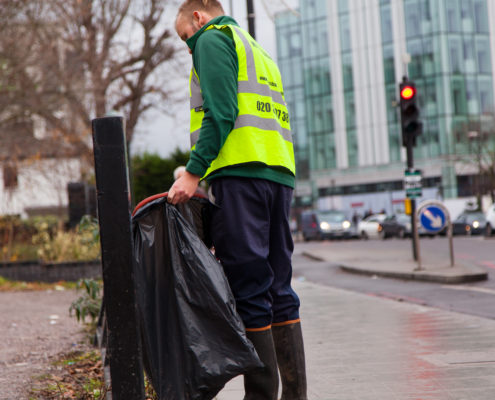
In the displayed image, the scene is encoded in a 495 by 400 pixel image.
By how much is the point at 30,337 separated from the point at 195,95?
423 centimetres

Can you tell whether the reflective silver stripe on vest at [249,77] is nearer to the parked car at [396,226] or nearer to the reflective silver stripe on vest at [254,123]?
the reflective silver stripe on vest at [254,123]

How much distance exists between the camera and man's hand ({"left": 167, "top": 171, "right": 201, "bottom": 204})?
112 inches

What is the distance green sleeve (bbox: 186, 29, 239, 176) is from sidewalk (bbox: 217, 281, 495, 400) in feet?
5.11

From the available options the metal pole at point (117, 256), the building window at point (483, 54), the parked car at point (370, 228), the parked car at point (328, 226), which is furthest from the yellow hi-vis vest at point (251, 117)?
the building window at point (483, 54)

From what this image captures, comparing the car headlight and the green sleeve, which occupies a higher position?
the green sleeve

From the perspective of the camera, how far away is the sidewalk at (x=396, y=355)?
3.80 m

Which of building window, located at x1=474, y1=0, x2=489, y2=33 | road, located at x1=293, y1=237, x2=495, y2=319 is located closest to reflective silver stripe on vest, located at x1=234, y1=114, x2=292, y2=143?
road, located at x1=293, y1=237, x2=495, y2=319

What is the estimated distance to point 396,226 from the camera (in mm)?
37625

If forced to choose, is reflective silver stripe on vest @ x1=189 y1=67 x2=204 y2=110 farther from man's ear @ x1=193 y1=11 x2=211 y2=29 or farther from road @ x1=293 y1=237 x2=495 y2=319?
road @ x1=293 y1=237 x2=495 y2=319

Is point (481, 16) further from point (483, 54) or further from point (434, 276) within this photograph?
point (434, 276)

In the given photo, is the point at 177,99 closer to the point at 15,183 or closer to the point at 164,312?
the point at 15,183

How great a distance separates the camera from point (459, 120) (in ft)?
183

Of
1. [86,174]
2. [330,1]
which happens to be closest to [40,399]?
[86,174]

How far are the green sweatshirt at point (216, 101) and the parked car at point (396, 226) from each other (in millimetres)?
34548
